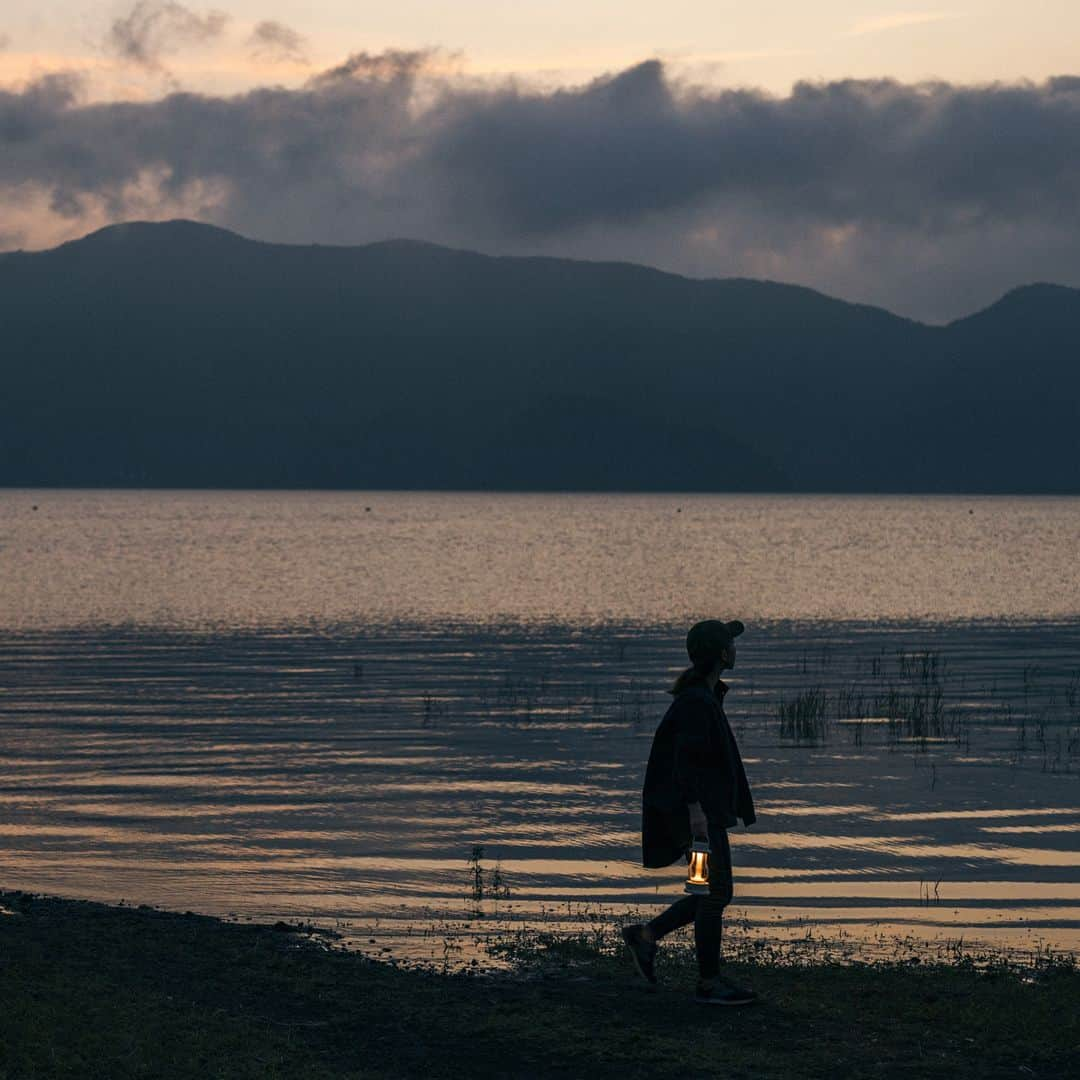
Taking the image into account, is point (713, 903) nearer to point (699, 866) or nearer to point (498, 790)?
point (699, 866)

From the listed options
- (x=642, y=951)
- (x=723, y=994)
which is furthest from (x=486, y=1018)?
(x=723, y=994)

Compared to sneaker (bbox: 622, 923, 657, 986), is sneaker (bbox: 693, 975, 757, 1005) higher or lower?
lower

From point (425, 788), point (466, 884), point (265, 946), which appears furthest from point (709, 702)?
point (425, 788)

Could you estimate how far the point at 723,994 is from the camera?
12461 mm

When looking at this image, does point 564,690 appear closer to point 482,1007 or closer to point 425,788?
point 425,788

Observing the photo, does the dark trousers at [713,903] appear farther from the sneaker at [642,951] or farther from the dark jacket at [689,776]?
the sneaker at [642,951]

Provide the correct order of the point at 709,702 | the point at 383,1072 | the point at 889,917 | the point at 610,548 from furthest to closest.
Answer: the point at 610,548 → the point at 889,917 → the point at 709,702 → the point at 383,1072

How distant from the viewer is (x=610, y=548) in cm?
14262

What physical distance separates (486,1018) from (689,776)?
2327 millimetres

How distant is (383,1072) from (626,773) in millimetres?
18021

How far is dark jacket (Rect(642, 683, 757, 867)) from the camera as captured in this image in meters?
12.6

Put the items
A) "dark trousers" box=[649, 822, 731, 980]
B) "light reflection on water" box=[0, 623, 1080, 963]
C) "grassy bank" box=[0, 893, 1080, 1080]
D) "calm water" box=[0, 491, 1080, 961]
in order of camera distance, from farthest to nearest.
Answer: "calm water" box=[0, 491, 1080, 961], "light reflection on water" box=[0, 623, 1080, 963], "dark trousers" box=[649, 822, 731, 980], "grassy bank" box=[0, 893, 1080, 1080]

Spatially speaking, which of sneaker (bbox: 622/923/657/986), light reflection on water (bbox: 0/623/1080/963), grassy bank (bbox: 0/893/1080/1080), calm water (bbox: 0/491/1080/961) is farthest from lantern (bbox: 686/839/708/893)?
light reflection on water (bbox: 0/623/1080/963)

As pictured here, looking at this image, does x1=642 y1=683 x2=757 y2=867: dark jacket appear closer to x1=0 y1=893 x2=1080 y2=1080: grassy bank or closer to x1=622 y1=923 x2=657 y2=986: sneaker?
x1=622 y1=923 x2=657 y2=986: sneaker
